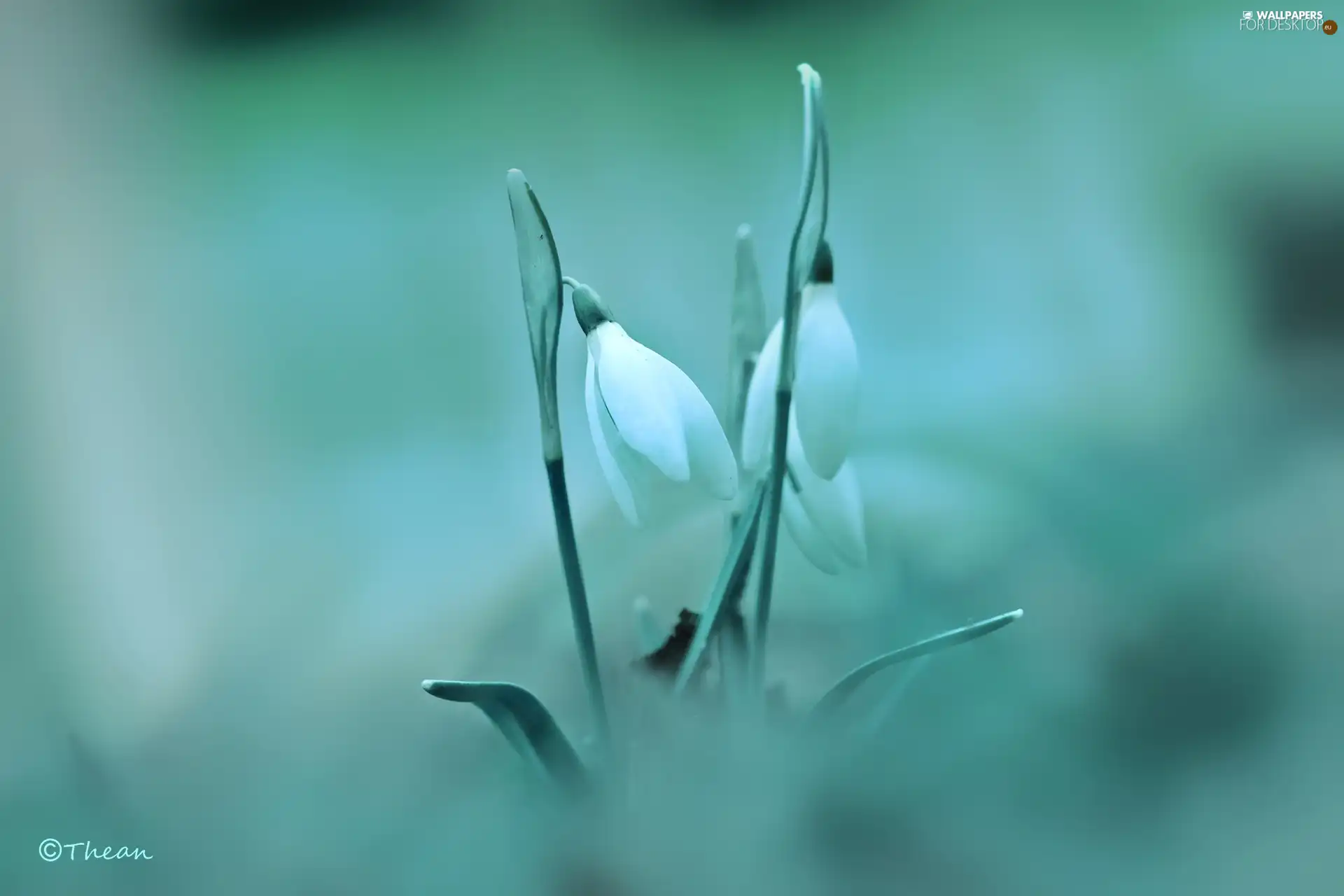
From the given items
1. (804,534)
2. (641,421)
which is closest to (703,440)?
(641,421)

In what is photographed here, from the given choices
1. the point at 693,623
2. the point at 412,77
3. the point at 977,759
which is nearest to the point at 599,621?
the point at 693,623

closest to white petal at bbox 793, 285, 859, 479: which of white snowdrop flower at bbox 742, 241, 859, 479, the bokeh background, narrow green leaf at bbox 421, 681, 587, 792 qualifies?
white snowdrop flower at bbox 742, 241, 859, 479

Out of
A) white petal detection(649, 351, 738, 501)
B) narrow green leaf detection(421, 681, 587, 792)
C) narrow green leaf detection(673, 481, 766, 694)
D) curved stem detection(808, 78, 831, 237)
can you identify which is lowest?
narrow green leaf detection(421, 681, 587, 792)

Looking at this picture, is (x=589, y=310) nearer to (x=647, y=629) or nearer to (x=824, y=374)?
(x=824, y=374)

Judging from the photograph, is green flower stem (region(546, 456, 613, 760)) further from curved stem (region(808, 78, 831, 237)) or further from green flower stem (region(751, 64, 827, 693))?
curved stem (region(808, 78, 831, 237))

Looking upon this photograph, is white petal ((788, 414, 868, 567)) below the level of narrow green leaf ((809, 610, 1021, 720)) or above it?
above
